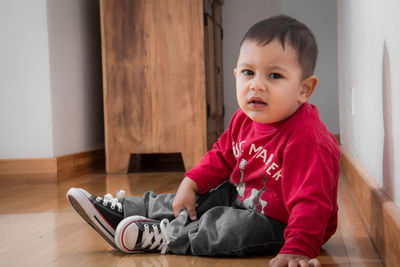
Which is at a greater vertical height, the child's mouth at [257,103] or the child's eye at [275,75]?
the child's eye at [275,75]

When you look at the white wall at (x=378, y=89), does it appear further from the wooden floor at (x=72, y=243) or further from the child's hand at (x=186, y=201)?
the child's hand at (x=186, y=201)

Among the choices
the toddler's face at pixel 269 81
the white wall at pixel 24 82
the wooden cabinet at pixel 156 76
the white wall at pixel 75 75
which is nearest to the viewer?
the toddler's face at pixel 269 81

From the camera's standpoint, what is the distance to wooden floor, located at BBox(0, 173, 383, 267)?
0.81 meters

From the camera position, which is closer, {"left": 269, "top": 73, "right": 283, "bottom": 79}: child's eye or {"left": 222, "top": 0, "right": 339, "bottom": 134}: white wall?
{"left": 269, "top": 73, "right": 283, "bottom": 79}: child's eye

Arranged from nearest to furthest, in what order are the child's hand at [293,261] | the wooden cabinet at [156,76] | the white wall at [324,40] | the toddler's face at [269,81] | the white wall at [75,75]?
1. the child's hand at [293,261]
2. the toddler's face at [269,81]
3. the white wall at [75,75]
4. the wooden cabinet at [156,76]
5. the white wall at [324,40]

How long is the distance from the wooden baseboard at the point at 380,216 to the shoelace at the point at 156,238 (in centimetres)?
38

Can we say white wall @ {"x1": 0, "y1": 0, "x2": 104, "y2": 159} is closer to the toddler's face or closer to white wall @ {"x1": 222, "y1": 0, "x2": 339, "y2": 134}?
the toddler's face

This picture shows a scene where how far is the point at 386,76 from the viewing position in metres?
0.80

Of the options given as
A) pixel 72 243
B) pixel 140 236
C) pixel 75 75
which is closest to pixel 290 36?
pixel 140 236

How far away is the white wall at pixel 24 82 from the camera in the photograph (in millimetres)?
1943

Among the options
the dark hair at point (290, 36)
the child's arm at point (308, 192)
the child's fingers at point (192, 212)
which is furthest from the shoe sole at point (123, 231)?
the dark hair at point (290, 36)

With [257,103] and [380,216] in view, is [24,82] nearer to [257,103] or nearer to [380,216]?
[257,103]

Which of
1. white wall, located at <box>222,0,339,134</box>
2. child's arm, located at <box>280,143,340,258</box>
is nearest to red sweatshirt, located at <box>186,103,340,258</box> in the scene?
child's arm, located at <box>280,143,340,258</box>

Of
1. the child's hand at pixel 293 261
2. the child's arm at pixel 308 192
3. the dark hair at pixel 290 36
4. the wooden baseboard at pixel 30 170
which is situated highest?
the dark hair at pixel 290 36
